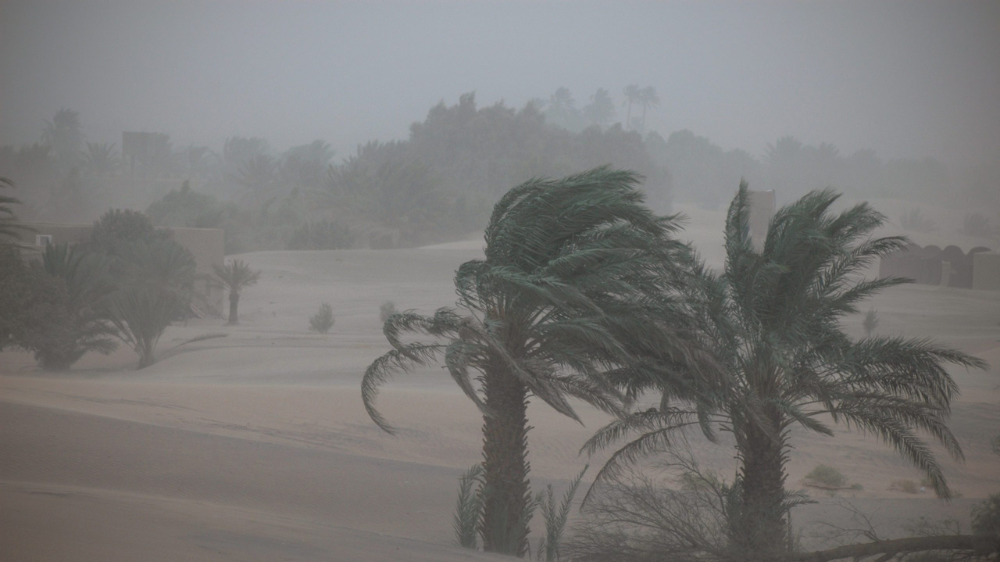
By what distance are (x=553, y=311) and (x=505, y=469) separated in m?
2.15

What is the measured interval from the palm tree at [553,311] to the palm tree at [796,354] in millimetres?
835

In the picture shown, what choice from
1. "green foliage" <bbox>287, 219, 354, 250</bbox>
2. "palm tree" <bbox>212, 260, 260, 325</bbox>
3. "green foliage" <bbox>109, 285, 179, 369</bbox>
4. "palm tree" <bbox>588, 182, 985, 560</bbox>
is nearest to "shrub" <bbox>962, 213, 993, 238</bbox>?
"green foliage" <bbox>287, 219, 354, 250</bbox>

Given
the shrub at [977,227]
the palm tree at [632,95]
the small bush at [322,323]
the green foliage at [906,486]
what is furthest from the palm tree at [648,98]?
the green foliage at [906,486]

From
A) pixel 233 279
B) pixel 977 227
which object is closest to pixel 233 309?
pixel 233 279

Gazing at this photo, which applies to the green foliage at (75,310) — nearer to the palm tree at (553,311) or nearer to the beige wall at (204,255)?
the beige wall at (204,255)

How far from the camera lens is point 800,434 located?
20531mm

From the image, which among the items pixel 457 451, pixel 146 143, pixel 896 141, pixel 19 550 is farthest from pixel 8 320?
pixel 896 141

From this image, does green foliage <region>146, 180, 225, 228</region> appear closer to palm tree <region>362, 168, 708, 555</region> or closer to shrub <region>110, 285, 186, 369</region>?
shrub <region>110, 285, 186, 369</region>

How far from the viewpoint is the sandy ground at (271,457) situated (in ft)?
25.7

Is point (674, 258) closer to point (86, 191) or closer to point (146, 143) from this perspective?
point (86, 191)

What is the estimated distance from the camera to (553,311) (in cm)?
1043

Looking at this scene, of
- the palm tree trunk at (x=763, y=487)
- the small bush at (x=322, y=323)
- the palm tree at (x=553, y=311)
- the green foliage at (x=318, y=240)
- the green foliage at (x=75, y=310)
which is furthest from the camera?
the green foliage at (x=318, y=240)

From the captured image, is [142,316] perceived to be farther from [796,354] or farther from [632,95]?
[632,95]

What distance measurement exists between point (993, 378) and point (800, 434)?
10.0 m
